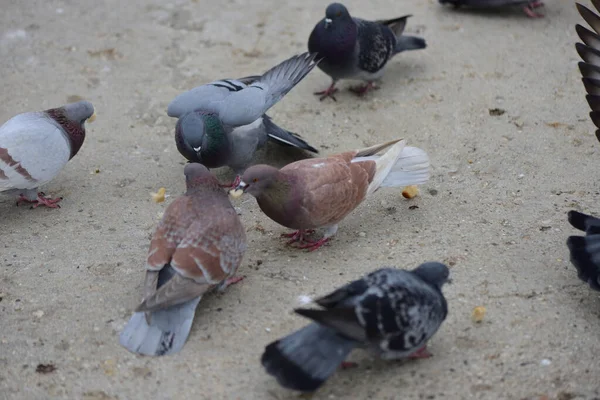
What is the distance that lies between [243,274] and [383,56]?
295 centimetres

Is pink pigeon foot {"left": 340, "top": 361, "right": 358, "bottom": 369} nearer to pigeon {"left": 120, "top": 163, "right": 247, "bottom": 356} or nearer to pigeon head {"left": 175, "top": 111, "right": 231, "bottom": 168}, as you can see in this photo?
pigeon {"left": 120, "top": 163, "right": 247, "bottom": 356}

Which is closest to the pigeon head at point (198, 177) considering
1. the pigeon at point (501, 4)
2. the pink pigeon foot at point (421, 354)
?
the pink pigeon foot at point (421, 354)

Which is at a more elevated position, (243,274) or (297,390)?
(297,390)

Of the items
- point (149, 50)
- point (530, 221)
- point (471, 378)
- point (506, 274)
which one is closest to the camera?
point (471, 378)

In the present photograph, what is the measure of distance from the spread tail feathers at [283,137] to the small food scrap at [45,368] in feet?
8.50

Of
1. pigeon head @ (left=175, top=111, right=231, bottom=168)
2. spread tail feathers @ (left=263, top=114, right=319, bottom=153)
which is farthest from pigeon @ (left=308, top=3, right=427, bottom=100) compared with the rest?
pigeon head @ (left=175, top=111, right=231, bottom=168)

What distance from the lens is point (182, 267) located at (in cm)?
387

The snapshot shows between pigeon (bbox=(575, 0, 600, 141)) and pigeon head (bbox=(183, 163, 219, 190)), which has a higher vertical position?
pigeon (bbox=(575, 0, 600, 141))

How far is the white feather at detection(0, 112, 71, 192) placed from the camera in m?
5.04

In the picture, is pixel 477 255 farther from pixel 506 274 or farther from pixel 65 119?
pixel 65 119

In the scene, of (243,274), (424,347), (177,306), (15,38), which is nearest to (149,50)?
(15,38)

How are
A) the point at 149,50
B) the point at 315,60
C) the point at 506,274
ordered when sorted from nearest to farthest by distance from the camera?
the point at 506,274
the point at 315,60
the point at 149,50

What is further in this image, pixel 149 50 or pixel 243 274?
pixel 149 50

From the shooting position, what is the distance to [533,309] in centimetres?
398
